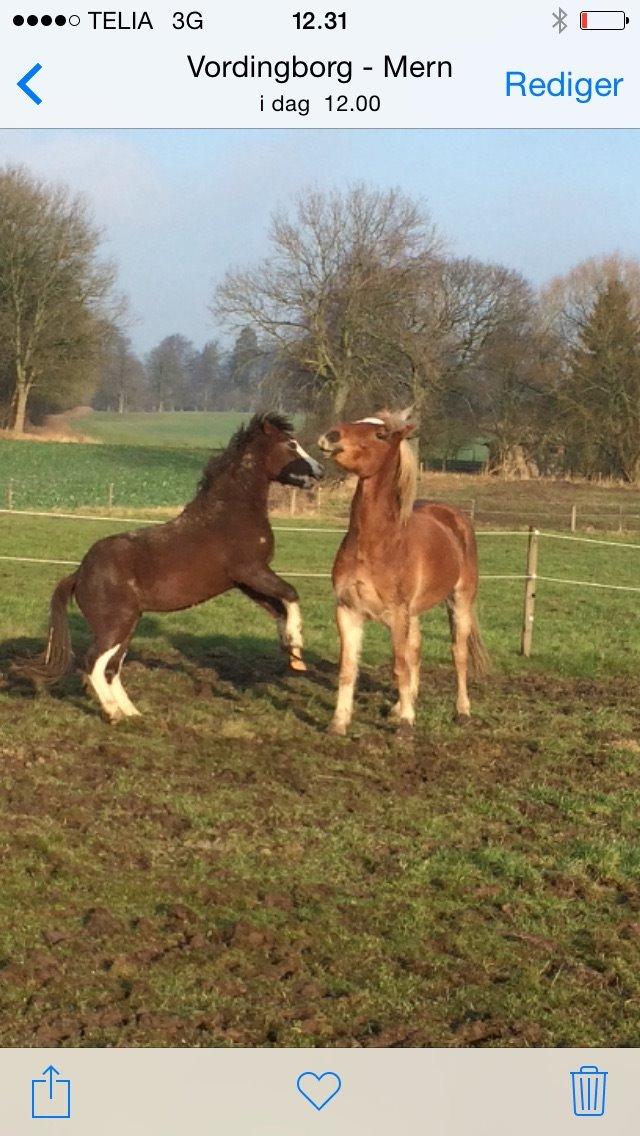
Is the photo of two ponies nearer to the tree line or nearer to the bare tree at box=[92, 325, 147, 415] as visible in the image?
the tree line

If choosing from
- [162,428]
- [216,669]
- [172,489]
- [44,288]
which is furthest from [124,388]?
[216,669]

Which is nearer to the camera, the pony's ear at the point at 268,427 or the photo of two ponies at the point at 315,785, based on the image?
the photo of two ponies at the point at 315,785

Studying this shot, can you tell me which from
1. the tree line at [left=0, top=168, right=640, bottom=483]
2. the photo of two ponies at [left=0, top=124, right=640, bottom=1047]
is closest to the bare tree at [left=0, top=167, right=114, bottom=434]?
the tree line at [left=0, top=168, right=640, bottom=483]

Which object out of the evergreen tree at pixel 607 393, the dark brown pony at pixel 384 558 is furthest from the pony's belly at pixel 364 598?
the evergreen tree at pixel 607 393

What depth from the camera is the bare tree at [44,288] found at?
46219mm

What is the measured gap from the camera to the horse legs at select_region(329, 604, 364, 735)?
7656 millimetres

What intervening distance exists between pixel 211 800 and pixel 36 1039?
2.67 metres

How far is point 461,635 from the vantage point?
8.66 metres

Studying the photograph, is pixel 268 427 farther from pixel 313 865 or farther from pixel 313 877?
pixel 313 877

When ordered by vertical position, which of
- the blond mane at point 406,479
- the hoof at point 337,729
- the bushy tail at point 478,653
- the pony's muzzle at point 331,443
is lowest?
the hoof at point 337,729

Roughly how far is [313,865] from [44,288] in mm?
45135

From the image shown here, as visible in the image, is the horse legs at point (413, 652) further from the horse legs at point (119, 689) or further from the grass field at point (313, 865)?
the horse legs at point (119, 689)

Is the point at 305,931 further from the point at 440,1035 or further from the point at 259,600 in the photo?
the point at 259,600

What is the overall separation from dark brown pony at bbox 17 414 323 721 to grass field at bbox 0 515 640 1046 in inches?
18.1
